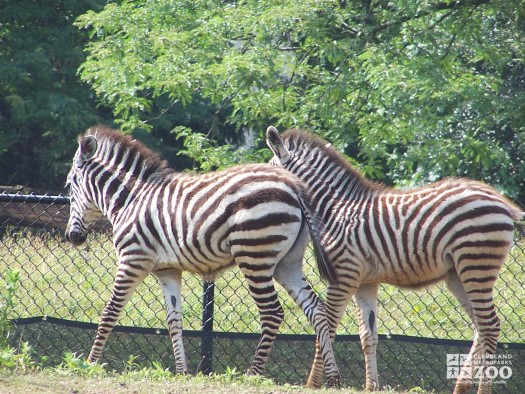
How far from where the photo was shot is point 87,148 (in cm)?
680

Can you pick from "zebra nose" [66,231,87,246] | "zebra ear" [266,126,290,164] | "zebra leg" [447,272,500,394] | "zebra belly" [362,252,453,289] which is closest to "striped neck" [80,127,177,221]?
"zebra nose" [66,231,87,246]

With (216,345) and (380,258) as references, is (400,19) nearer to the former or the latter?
(380,258)

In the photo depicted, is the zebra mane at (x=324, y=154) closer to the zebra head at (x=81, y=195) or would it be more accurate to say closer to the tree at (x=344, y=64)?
the zebra head at (x=81, y=195)

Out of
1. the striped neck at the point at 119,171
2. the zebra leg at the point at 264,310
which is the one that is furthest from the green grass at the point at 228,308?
the zebra leg at the point at 264,310

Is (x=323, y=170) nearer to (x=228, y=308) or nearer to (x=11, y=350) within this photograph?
(x=228, y=308)

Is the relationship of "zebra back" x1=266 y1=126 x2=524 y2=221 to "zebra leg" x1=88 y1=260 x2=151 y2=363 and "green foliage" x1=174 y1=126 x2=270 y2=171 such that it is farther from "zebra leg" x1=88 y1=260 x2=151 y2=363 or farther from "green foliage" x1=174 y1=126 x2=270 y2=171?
"green foliage" x1=174 y1=126 x2=270 y2=171

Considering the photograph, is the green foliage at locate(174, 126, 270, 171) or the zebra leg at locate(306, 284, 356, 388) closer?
the zebra leg at locate(306, 284, 356, 388)

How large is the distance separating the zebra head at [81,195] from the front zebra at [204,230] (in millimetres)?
27

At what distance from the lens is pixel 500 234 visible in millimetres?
5836

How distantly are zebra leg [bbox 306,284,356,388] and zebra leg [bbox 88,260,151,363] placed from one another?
1516 millimetres

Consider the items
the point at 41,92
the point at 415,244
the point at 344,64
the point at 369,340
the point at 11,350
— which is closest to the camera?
the point at 11,350

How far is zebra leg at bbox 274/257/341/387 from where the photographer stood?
19.0 feet

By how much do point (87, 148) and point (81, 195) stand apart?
433 mm

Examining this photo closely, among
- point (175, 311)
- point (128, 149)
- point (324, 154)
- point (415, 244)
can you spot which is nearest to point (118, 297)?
point (175, 311)
